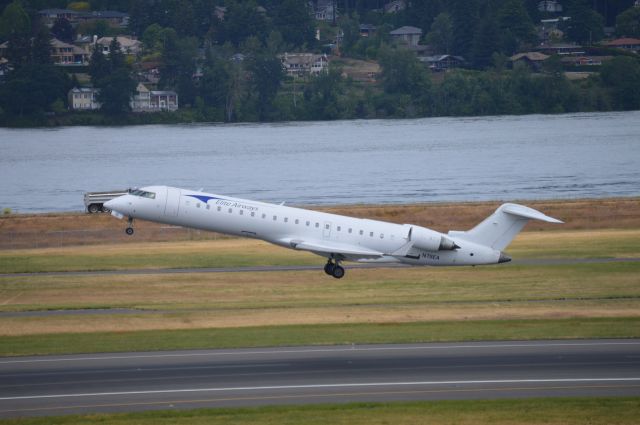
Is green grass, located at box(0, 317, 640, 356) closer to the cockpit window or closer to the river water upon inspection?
the cockpit window

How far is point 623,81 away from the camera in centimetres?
19300

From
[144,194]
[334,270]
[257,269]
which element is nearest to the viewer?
[144,194]

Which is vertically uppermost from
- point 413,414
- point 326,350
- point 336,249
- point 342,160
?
point 336,249

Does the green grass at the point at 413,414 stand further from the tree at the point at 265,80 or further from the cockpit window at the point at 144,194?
the tree at the point at 265,80

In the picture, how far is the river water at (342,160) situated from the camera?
11925cm

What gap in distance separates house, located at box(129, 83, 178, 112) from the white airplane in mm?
139066

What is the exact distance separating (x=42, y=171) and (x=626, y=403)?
405 ft

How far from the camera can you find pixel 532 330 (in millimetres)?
44656

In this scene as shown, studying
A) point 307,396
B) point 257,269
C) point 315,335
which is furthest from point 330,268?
point 307,396

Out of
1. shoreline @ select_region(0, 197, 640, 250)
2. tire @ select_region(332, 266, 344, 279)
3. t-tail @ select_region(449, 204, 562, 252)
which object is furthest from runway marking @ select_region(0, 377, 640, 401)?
shoreline @ select_region(0, 197, 640, 250)

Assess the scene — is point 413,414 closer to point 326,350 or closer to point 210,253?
point 326,350

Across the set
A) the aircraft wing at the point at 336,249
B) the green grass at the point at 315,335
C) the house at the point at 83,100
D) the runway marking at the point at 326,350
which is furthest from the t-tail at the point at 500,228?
the house at the point at 83,100

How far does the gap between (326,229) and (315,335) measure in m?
8.60

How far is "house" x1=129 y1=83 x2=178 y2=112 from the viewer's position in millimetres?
189375
